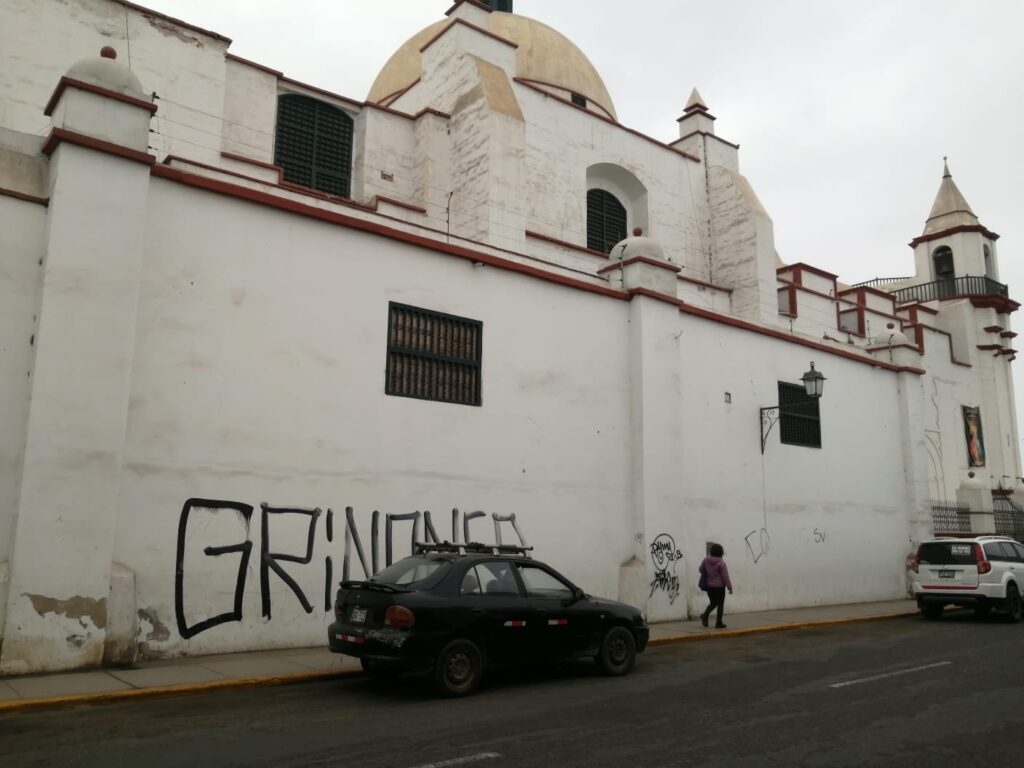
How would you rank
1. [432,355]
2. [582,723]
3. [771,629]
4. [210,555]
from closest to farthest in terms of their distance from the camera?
[582,723], [210,555], [432,355], [771,629]

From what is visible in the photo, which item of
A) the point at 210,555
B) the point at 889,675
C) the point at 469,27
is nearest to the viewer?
the point at 889,675

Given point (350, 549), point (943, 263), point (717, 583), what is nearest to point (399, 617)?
point (350, 549)

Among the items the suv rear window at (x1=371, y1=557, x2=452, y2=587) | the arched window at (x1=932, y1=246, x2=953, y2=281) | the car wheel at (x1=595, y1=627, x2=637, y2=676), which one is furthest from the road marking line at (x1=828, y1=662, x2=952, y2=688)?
the arched window at (x1=932, y1=246, x2=953, y2=281)

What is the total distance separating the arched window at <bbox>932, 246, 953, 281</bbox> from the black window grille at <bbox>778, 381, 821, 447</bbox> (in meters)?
21.9

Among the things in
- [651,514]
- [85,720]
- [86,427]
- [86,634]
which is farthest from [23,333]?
[651,514]

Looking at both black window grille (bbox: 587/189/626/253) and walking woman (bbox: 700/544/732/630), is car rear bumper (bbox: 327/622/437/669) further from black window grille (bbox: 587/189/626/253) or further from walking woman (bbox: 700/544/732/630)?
black window grille (bbox: 587/189/626/253)

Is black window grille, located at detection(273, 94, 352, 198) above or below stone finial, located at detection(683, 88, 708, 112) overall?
below

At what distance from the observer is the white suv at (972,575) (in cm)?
1491

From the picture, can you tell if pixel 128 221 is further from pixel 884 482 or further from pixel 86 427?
pixel 884 482

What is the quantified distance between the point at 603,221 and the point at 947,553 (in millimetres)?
12469

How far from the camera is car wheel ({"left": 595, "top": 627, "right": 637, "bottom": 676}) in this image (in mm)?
9016

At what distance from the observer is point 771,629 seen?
44.8ft

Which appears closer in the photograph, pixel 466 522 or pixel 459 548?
pixel 459 548

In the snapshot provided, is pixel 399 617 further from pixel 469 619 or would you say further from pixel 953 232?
pixel 953 232
